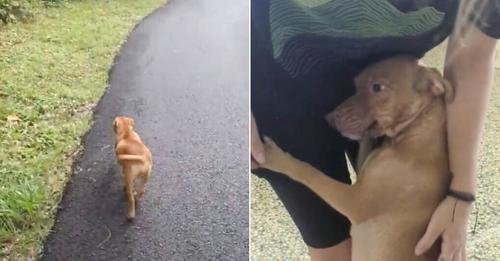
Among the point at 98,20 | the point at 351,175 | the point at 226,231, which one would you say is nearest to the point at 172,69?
the point at 98,20

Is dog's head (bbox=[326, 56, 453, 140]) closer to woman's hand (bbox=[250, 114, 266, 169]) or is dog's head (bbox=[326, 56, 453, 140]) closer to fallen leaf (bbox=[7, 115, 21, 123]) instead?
woman's hand (bbox=[250, 114, 266, 169])

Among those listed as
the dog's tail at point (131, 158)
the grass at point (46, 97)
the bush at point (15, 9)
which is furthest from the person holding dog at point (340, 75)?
the bush at point (15, 9)

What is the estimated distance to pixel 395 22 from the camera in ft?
2.31

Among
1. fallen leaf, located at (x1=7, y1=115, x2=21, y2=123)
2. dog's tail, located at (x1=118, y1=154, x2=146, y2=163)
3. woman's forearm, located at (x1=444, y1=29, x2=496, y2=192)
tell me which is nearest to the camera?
woman's forearm, located at (x1=444, y1=29, x2=496, y2=192)

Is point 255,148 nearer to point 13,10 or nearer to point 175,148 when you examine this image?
point 175,148

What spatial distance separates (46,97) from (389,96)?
1.10 meters

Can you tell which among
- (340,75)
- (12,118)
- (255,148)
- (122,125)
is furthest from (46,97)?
(340,75)

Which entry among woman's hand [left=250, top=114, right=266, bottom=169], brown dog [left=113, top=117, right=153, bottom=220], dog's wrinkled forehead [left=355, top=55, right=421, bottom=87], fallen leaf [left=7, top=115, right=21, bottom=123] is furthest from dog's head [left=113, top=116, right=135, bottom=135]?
dog's wrinkled forehead [left=355, top=55, right=421, bottom=87]

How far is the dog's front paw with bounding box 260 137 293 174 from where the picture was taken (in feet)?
2.58

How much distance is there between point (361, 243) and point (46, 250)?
0.85 m

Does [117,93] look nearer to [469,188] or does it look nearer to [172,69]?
[172,69]

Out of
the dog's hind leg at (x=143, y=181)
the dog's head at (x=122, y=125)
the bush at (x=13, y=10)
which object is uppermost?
the bush at (x=13, y=10)

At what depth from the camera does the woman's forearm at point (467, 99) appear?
0.70 meters

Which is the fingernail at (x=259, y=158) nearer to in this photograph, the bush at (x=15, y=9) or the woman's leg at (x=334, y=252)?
the woman's leg at (x=334, y=252)
